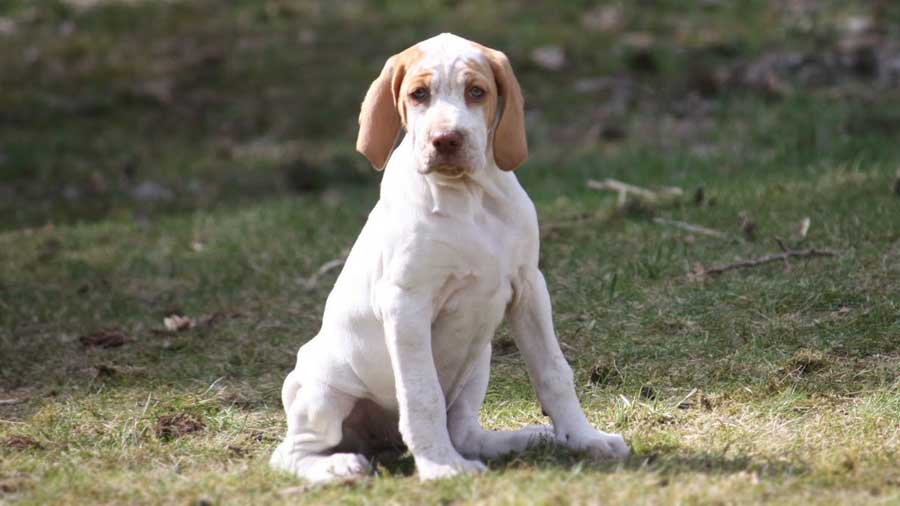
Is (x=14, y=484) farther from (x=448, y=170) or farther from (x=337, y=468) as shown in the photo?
(x=448, y=170)

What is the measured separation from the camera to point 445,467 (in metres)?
3.72

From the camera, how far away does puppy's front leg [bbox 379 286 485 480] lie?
374 centimetres

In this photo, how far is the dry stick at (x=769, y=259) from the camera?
19.3 feet

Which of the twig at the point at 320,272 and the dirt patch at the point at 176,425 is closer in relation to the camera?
the dirt patch at the point at 176,425

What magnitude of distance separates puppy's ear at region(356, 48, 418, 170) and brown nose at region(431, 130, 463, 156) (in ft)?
0.87

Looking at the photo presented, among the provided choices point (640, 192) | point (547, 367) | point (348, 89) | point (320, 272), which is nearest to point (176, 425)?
point (547, 367)

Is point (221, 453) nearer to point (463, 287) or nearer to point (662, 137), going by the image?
point (463, 287)

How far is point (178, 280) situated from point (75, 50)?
5.00 metres

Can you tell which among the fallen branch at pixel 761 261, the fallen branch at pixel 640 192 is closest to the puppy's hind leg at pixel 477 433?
the fallen branch at pixel 761 261

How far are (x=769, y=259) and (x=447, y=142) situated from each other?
272 cm

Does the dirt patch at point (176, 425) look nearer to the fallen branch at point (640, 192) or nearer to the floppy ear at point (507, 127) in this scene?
the floppy ear at point (507, 127)

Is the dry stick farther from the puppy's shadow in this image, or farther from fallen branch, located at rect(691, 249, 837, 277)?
the puppy's shadow

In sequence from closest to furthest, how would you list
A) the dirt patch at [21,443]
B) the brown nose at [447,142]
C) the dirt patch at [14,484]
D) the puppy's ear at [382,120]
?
1. the brown nose at [447,142]
2. the puppy's ear at [382,120]
3. the dirt patch at [14,484]
4. the dirt patch at [21,443]

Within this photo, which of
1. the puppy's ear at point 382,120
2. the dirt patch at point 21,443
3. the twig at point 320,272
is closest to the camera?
the puppy's ear at point 382,120
